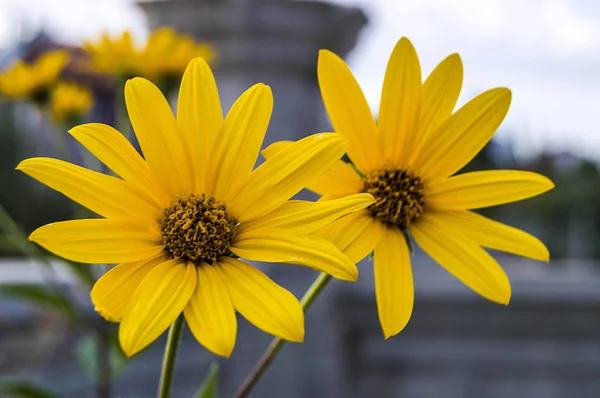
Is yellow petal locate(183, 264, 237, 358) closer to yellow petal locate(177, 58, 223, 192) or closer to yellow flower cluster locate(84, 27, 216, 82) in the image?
yellow petal locate(177, 58, 223, 192)

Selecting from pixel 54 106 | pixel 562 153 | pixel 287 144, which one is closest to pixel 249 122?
pixel 287 144

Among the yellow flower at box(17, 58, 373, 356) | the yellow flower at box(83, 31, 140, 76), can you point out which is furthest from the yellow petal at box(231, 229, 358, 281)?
the yellow flower at box(83, 31, 140, 76)

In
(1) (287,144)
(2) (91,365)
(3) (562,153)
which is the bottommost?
(3) (562,153)

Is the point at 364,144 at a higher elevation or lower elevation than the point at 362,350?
higher

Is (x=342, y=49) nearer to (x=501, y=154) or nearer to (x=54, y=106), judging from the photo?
(x=54, y=106)

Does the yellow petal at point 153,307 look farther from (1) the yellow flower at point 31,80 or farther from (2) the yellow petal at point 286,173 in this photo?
(1) the yellow flower at point 31,80

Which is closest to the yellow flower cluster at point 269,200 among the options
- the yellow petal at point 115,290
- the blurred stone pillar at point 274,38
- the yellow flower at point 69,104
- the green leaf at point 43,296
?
the yellow petal at point 115,290
